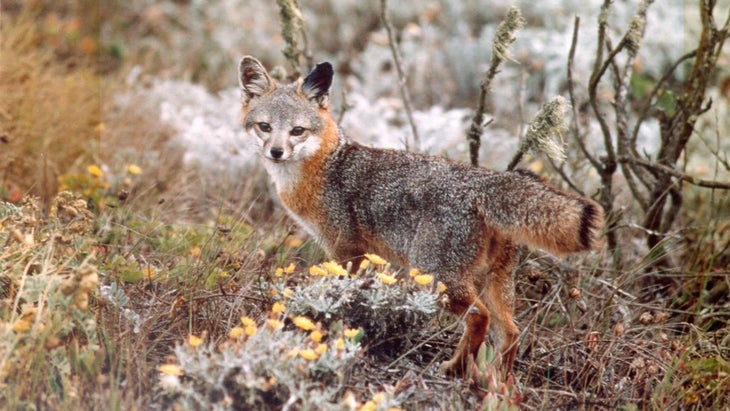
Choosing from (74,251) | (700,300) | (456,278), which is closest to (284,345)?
(456,278)

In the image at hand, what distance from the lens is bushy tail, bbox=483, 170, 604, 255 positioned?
4051 mm

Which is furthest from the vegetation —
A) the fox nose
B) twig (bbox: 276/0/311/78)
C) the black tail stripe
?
the black tail stripe

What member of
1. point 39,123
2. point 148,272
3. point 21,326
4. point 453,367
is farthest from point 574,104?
point 39,123

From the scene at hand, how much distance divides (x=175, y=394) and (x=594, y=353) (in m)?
2.06

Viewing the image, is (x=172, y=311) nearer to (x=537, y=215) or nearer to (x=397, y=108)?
(x=537, y=215)

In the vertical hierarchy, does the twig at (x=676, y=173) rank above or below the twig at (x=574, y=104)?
below

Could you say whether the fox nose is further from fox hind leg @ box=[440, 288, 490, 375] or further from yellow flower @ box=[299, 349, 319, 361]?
yellow flower @ box=[299, 349, 319, 361]

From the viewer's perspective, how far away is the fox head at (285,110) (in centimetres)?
511

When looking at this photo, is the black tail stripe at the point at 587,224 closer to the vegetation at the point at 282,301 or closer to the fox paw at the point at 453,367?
the vegetation at the point at 282,301

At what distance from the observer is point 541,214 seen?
13.6 ft

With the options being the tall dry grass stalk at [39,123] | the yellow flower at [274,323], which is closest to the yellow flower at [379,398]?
the yellow flower at [274,323]

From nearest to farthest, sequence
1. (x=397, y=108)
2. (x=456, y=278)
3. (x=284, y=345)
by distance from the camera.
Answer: (x=284, y=345) < (x=456, y=278) < (x=397, y=108)

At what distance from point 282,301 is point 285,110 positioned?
1.40 meters

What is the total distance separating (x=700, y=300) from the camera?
510 centimetres
